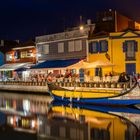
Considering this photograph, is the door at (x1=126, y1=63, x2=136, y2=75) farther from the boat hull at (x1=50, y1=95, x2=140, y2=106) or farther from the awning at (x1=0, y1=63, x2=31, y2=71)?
the awning at (x1=0, y1=63, x2=31, y2=71)

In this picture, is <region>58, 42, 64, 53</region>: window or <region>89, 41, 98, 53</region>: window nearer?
<region>89, 41, 98, 53</region>: window

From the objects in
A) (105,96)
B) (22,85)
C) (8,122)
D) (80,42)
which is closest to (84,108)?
(105,96)

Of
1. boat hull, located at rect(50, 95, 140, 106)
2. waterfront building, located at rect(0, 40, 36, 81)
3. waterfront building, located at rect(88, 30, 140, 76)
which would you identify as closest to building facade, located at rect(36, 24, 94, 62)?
waterfront building, located at rect(0, 40, 36, 81)

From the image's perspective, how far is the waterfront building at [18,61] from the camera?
59250mm

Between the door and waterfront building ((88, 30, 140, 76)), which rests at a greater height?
waterfront building ((88, 30, 140, 76))

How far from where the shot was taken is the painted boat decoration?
2136cm

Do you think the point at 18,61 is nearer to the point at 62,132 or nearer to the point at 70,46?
the point at 70,46

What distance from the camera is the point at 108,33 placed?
4406 cm

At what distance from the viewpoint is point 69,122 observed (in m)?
25.4

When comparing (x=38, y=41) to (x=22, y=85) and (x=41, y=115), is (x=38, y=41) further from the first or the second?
(x=41, y=115)

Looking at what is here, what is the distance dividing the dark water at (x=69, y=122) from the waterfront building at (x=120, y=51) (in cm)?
1061

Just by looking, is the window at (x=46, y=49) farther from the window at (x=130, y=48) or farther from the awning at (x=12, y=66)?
the window at (x=130, y=48)

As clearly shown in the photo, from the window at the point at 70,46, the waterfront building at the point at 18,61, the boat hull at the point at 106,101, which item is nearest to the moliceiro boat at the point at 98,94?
the boat hull at the point at 106,101

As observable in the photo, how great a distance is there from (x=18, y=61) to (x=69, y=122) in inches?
1575
